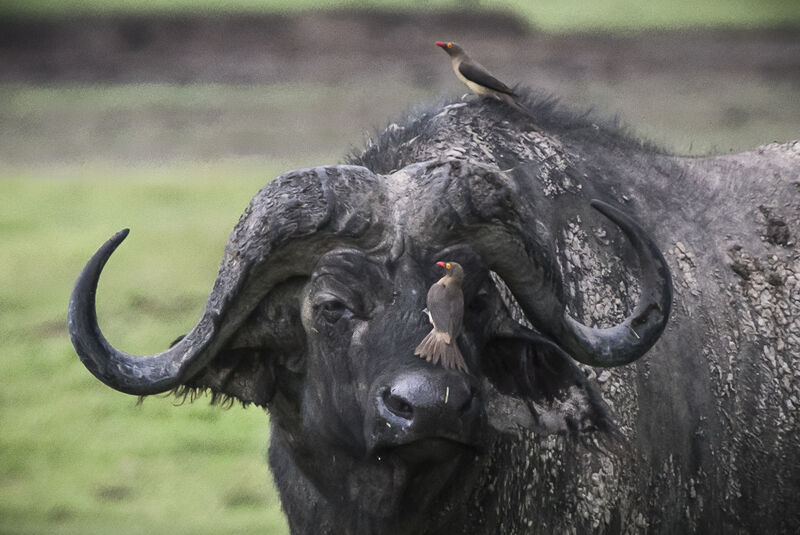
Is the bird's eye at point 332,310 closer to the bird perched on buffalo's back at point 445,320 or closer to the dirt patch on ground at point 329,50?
the bird perched on buffalo's back at point 445,320

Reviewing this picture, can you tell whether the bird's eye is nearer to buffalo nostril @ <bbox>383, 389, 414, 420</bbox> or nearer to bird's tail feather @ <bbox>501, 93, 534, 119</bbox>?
buffalo nostril @ <bbox>383, 389, 414, 420</bbox>

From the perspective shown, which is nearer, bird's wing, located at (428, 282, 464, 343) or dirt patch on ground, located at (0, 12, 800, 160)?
bird's wing, located at (428, 282, 464, 343)

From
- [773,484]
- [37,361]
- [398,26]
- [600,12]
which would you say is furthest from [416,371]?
[398,26]

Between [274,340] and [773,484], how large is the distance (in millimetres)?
2604

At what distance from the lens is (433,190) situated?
5.23 meters

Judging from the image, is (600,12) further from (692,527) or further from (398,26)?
(692,527)

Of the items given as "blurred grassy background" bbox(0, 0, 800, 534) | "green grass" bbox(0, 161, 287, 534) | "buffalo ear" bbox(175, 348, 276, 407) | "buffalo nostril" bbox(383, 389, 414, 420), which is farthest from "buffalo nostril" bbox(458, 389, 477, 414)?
"blurred grassy background" bbox(0, 0, 800, 534)

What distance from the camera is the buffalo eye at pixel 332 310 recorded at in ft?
17.0

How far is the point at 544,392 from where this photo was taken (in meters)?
5.52

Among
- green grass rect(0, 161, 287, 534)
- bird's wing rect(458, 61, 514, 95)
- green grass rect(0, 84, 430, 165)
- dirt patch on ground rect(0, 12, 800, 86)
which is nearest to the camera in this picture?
bird's wing rect(458, 61, 514, 95)

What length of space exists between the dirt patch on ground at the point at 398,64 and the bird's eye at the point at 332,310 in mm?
12448

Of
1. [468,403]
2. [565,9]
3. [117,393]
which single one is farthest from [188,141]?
[468,403]

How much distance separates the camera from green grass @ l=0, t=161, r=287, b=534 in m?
11.9

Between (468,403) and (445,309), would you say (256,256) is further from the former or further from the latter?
(468,403)
